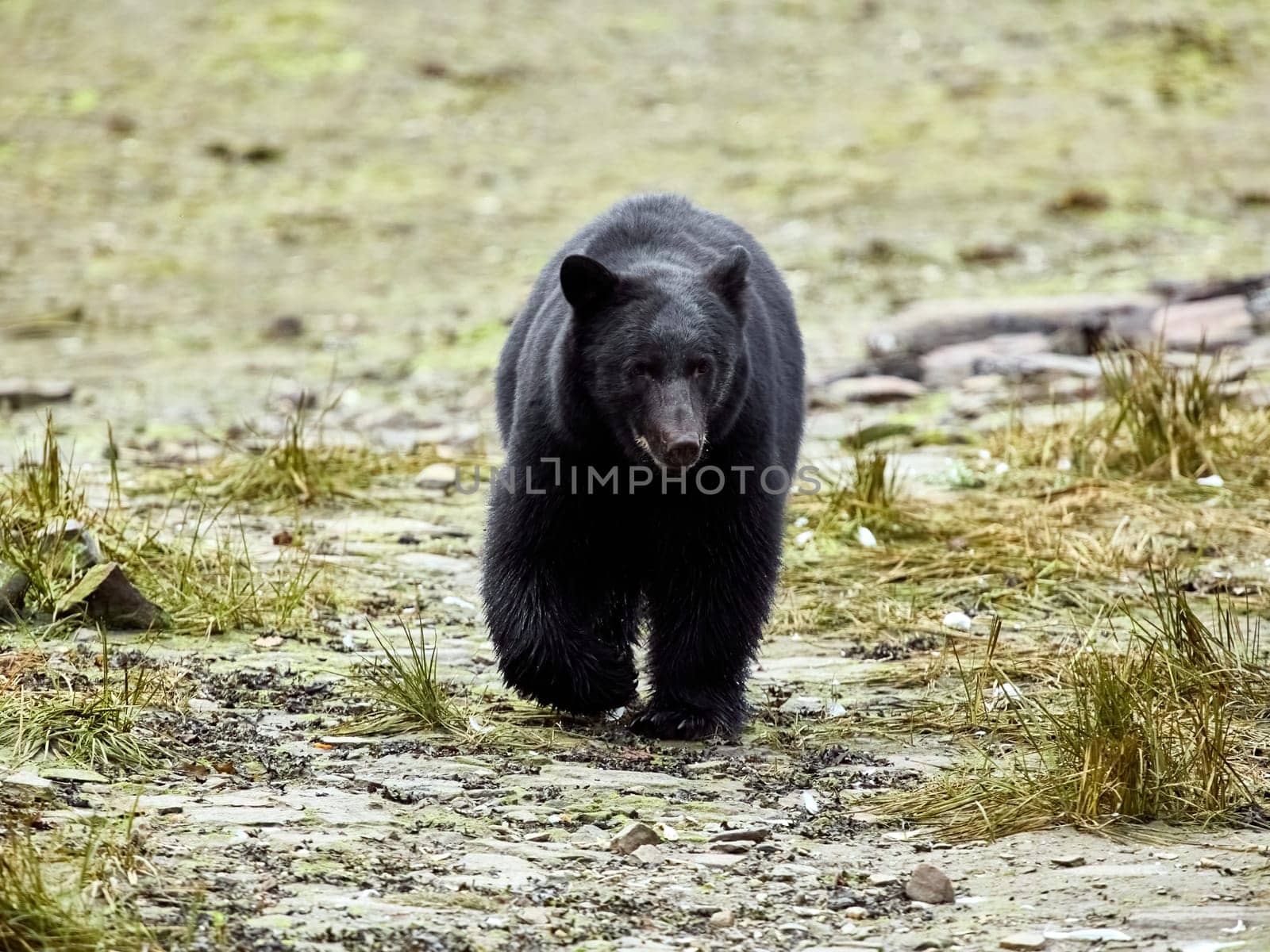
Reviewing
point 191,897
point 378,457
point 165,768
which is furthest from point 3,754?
point 378,457

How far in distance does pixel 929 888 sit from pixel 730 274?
2147 millimetres

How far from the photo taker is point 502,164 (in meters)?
15.7

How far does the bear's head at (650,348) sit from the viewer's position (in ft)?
16.0

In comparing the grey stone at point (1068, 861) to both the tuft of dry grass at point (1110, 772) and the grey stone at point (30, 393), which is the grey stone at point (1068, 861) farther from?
the grey stone at point (30, 393)

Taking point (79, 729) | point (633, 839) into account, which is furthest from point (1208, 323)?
point (79, 729)

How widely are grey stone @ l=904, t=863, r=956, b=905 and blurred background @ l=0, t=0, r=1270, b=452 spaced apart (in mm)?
6902

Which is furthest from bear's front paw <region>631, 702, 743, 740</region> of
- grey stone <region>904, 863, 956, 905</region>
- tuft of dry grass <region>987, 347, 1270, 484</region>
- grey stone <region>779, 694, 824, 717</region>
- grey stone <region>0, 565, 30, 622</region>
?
tuft of dry grass <region>987, 347, 1270, 484</region>

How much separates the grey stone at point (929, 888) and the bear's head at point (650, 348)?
1.51 m

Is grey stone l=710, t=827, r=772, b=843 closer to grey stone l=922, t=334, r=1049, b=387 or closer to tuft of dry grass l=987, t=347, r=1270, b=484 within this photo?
tuft of dry grass l=987, t=347, r=1270, b=484

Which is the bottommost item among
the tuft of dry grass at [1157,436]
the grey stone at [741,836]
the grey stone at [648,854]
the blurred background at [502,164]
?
the grey stone at [648,854]

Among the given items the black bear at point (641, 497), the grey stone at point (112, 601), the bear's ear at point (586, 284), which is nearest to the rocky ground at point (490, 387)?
the grey stone at point (112, 601)

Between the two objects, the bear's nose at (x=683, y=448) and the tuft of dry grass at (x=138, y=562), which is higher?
the bear's nose at (x=683, y=448)

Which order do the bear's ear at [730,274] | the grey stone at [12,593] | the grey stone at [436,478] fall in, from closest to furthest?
the bear's ear at [730,274] < the grey stone at [12,593] < the grey stone at [436,478]

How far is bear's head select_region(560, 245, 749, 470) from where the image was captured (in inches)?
192
